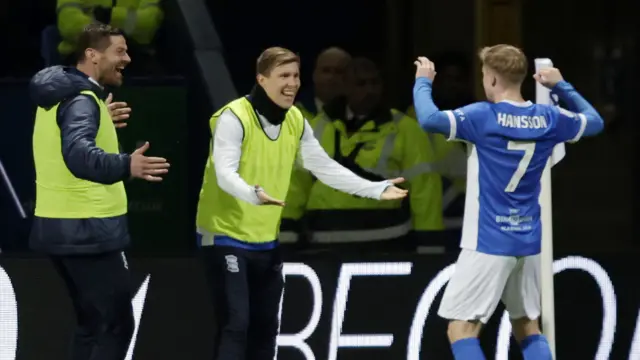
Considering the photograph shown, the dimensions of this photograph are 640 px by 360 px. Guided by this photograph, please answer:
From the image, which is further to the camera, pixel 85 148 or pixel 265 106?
pixel 265 106

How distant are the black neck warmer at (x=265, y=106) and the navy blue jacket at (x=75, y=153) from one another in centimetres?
67

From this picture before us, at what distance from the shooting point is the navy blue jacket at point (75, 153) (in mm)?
5430

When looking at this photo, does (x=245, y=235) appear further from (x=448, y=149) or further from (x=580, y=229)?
(x=580, y=229)

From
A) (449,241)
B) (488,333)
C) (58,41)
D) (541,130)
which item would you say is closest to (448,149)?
(449,241)

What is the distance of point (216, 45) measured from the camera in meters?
7.14

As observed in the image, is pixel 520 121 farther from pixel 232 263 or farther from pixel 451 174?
pixel 451 174

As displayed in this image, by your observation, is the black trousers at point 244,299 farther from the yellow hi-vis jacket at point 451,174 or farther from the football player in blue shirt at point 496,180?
the yellow hi-vis jacket at point 451,174

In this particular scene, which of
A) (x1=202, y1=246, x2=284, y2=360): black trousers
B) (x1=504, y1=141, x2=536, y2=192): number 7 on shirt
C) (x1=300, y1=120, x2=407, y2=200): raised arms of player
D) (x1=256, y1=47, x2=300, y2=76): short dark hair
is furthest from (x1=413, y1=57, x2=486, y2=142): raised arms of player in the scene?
(x1=202, y1=246, x2=284, y2=360): black trousers

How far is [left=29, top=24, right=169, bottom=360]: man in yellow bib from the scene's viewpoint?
5637 millimetres

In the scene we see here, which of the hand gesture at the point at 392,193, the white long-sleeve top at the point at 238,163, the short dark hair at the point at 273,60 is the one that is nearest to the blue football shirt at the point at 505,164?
the hand gesture at the point at 392,193

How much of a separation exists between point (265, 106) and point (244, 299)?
845mm

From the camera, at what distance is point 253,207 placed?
5949mm

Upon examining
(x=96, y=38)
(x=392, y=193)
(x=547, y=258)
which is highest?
(x=96, y=38)

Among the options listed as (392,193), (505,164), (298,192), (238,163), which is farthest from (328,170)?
(298,192)
